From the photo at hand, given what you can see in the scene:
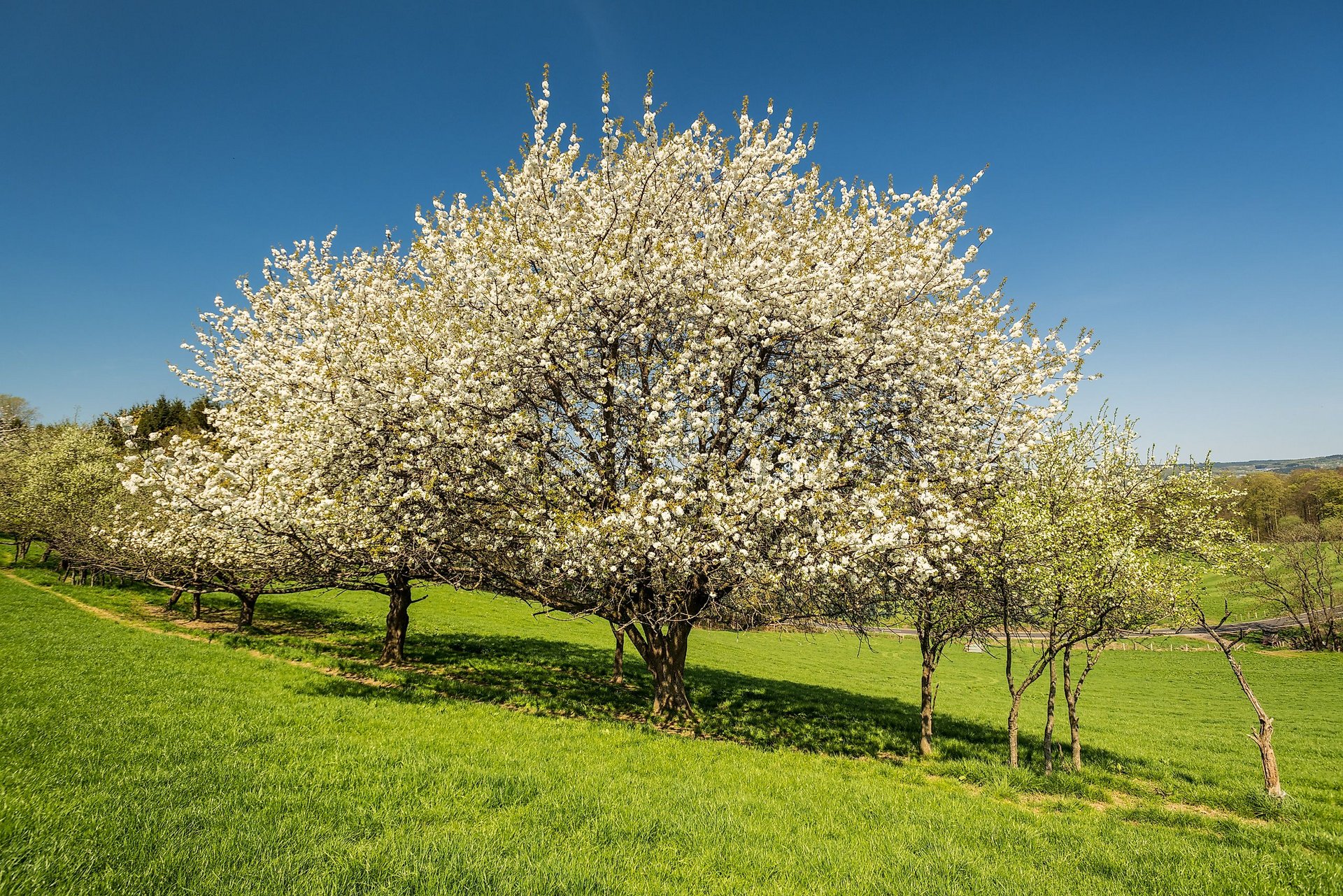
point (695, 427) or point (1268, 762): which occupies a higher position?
point (695, 427)

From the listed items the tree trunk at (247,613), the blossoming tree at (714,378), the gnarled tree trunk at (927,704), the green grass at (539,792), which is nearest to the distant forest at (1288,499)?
the gnarled tree trunk at (927,704)

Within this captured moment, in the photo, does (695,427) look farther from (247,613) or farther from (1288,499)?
(1288,499)

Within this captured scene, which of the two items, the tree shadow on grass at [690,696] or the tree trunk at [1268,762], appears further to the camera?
the tree shadow on grass at [690,696]

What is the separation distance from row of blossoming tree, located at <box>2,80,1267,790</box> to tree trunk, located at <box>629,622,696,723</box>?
2032 millimetres

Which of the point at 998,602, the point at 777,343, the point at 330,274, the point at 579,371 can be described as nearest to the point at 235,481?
the point at 330,274

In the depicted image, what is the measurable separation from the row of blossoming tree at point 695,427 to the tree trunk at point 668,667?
2032 mm

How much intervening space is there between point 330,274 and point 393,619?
1186 centimetres

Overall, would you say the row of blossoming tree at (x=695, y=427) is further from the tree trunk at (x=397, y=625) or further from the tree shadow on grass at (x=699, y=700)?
the tree trunk at (x=397, y=625)

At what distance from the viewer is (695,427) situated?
11625 millimetres

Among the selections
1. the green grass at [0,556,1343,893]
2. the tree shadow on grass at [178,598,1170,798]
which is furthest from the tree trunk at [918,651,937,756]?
the green grass at [0,556,1343,893]

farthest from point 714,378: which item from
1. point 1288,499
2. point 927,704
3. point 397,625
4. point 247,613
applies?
point 1288,499

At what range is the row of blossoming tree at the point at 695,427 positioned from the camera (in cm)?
1142

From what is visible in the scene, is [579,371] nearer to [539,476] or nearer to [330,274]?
[539,476]

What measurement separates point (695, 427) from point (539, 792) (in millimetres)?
6868
